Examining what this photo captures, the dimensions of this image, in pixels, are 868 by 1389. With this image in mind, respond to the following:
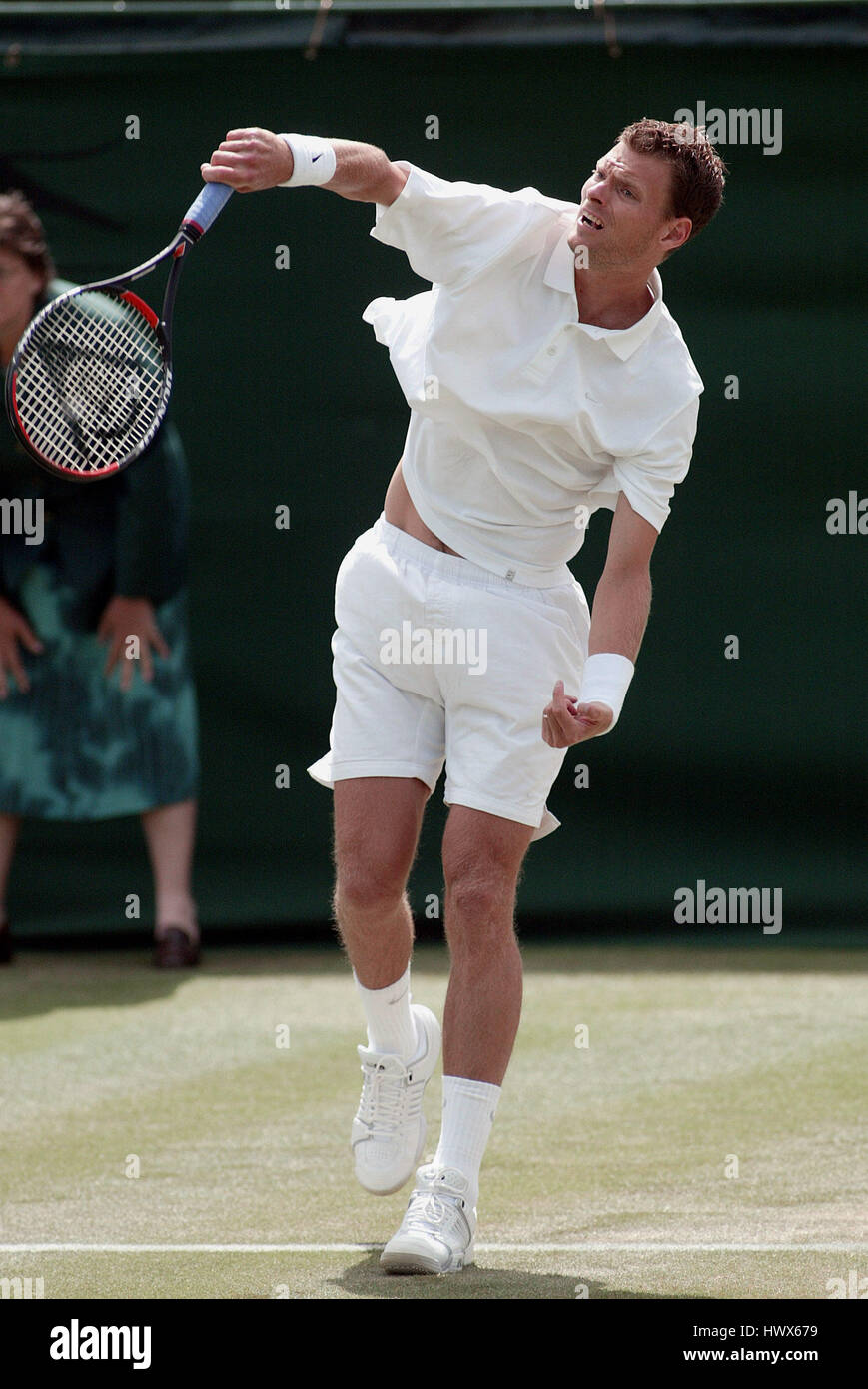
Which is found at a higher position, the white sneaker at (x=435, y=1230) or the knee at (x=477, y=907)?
the knee at (x=477, y=907)

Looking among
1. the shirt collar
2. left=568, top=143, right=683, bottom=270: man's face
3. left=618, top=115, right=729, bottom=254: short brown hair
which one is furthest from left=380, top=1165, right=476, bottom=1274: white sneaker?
left=618, top=115, right=729, bottom=254: short brown hair

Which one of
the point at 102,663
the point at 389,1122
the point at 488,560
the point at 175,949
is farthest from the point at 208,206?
the point at 175,949

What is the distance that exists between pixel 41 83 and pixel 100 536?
1383mm

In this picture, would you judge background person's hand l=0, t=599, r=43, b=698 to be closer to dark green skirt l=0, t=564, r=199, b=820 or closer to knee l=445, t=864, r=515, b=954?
dark green skirt l=0, t=564, r=199, b=820

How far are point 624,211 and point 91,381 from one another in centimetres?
87

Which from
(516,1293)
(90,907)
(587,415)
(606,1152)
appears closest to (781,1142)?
(606,1152)

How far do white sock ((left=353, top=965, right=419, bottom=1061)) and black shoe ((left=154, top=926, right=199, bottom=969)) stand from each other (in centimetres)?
260

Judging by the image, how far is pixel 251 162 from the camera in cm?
285

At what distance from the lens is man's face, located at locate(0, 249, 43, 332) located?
552cm

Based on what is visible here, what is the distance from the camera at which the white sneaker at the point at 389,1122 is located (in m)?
3.19

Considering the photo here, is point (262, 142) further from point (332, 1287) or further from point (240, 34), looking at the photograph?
point (240, 34)

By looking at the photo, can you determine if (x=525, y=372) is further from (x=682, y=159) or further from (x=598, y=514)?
(x=598, y=514)

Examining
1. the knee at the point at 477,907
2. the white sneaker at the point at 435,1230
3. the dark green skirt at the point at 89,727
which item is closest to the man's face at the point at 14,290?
the dark green skirt at the point at 89,727

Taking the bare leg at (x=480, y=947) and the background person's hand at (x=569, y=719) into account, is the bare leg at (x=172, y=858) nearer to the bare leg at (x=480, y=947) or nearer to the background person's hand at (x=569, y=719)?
the bare leg at (x=480, y=947)
